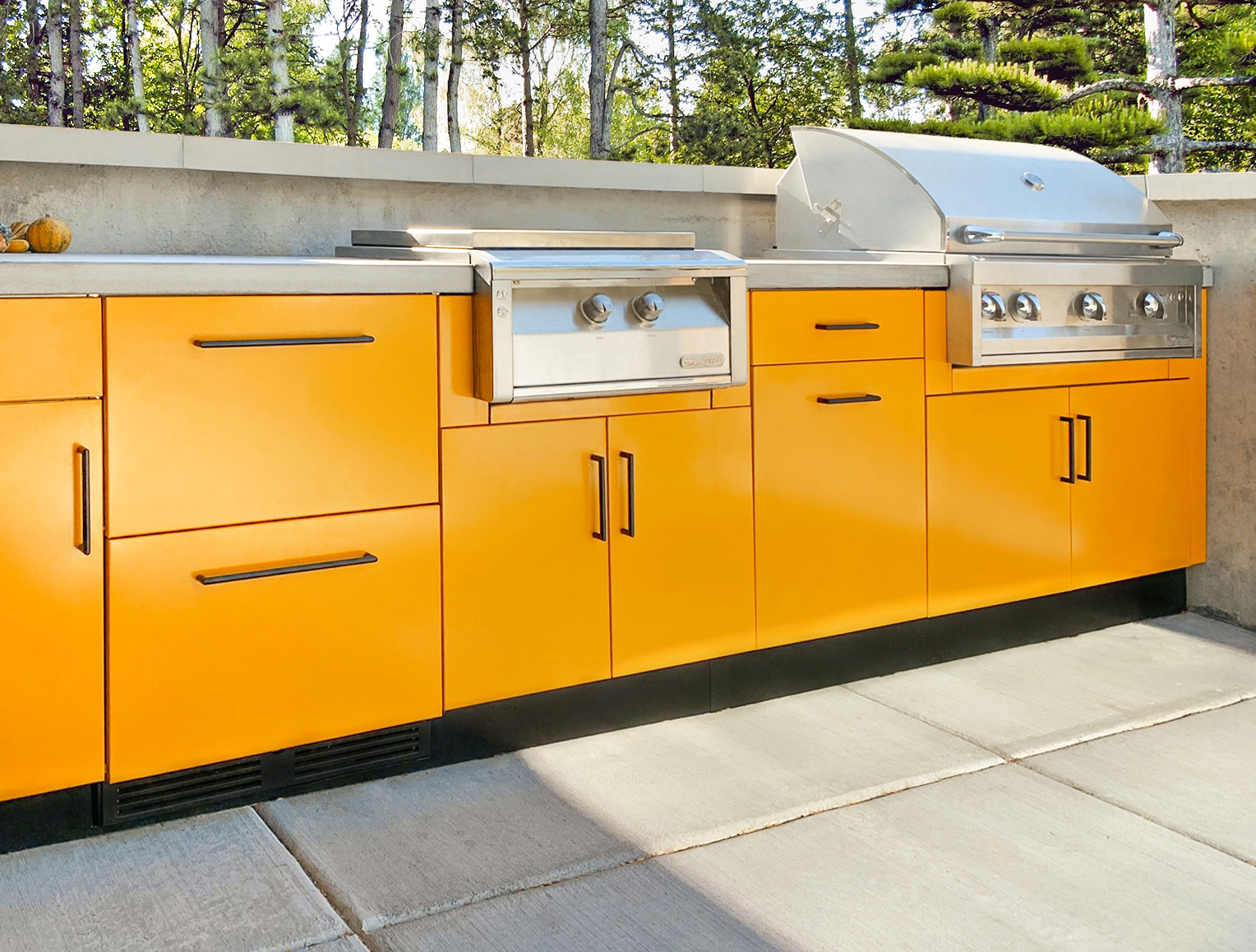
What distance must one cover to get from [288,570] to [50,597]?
357 millimetres

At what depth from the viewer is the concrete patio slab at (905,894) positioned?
1671 millimetres

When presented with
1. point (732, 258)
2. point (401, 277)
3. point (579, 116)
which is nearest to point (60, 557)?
point (401, 277)

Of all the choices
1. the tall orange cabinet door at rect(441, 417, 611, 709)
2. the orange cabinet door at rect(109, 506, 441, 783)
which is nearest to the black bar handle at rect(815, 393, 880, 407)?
the tall orange cabinet door at rect(441, 417, 611, 709)

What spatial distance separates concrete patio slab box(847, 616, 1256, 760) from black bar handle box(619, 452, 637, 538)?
708 mm

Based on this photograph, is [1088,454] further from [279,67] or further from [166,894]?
[279,67]

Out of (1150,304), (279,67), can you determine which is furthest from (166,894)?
(279,67)

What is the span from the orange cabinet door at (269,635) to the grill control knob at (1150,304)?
1.89m

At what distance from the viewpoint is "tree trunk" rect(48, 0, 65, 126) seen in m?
15.2

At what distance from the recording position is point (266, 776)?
2105 millimetres

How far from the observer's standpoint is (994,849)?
6.39 ft

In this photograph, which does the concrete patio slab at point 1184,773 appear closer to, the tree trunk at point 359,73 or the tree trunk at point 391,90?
the tree trunk at point 391,90

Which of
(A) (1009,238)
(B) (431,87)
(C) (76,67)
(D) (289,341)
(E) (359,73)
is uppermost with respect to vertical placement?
(E) (359,73)

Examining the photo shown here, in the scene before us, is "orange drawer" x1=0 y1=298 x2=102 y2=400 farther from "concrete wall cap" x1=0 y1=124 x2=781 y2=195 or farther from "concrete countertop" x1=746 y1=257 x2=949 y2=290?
"concrete countertop" x1=746 y1=257 x2=949 y2=290

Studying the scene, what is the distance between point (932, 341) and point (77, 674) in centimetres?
186
